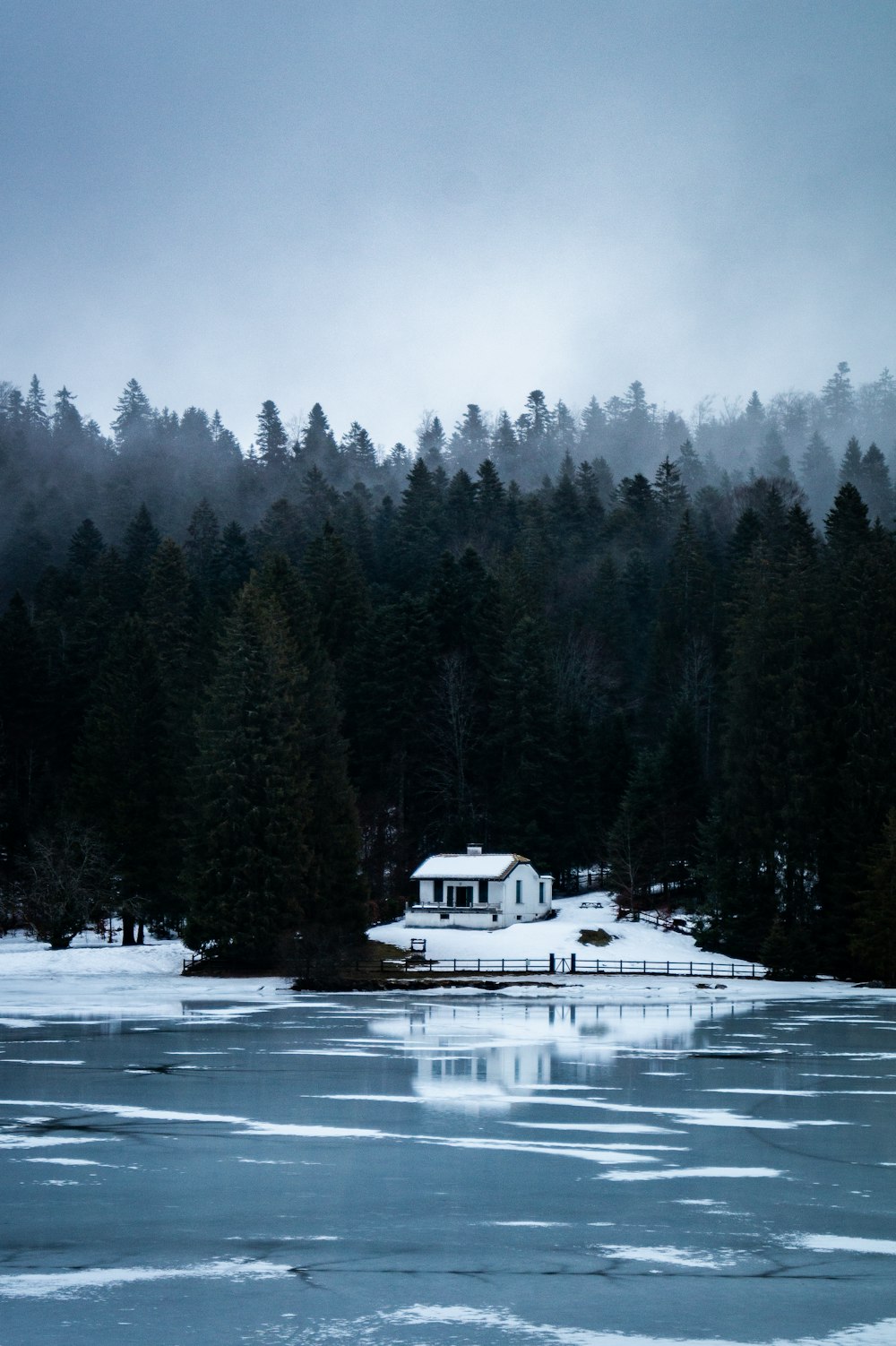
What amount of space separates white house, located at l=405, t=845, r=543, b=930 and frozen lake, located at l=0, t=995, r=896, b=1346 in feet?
138

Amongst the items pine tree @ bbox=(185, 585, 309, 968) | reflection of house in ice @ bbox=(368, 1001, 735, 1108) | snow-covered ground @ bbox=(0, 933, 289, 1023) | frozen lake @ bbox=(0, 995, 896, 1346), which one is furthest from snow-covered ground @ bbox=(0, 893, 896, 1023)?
frozen lake @ bbox=(0, 995, 896, 1346)

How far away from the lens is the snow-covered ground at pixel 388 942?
1736 inches

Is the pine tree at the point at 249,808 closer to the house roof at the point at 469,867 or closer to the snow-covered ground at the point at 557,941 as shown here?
the snow-covered ground at the point at 557,941

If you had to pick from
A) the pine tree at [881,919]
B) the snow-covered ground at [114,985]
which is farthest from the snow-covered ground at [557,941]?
the snow-covered ground at [114,985]

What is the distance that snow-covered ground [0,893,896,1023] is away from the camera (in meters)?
44.1

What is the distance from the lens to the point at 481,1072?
2562 centimetres

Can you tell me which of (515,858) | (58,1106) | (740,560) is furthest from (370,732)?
(58,1106)

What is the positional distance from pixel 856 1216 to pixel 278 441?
6904 inches

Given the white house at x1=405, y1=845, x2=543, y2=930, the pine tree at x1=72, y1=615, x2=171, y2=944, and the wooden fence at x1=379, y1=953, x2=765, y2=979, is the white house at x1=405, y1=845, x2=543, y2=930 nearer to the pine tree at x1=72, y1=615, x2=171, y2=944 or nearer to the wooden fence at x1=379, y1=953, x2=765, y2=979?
the wooden fence at x1=379, y1=953, x2=765, y2=979

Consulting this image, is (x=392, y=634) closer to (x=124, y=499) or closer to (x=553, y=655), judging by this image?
(x=553, y=655)

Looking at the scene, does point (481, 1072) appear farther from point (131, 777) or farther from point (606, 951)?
A: point (131, 777)

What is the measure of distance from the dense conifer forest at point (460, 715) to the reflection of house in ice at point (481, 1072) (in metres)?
24.0

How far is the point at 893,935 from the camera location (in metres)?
54.1

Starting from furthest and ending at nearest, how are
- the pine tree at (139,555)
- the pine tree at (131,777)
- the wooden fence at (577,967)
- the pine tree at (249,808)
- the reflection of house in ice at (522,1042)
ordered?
1. the pine tree at (139,555)
2. the pine tree at (131,777)
3. the pine tree at (249,808)
4. the wooden fence at (577,967)
5. the reflection of house in ice at (522,1042)
